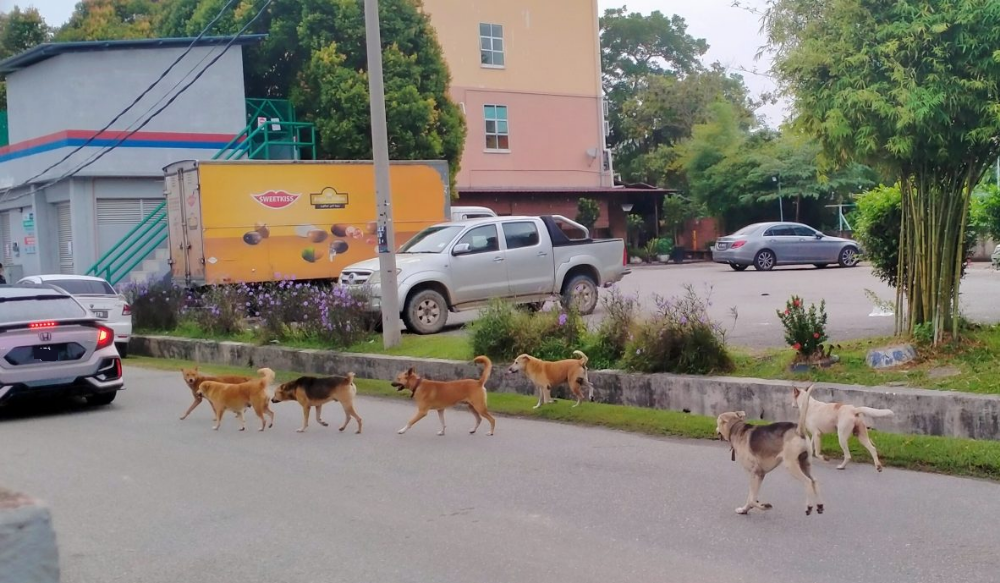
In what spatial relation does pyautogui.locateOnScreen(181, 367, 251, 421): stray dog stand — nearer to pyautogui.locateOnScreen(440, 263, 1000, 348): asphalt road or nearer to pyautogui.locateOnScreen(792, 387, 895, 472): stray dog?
pyautogui.locateOnScreen(440, 263, 1000, 348): asphalt road

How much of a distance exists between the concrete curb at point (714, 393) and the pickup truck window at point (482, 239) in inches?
133

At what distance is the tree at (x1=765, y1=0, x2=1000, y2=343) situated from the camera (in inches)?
356

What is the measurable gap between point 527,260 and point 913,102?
9.02 metres

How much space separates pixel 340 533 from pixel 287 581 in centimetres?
89

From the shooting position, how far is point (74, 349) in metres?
11.7


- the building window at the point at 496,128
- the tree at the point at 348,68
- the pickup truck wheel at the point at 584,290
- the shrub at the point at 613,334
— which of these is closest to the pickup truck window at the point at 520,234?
the pickup truck wheel at the point at 584,290

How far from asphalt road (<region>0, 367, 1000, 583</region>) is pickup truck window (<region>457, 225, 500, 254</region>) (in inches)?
274

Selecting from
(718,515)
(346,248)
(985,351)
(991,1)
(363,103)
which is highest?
(363,103)

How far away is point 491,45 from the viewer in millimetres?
39438

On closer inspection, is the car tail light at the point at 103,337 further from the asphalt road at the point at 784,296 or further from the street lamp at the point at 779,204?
the street lamp at the point at 779,204

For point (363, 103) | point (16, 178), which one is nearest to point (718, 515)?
point (363, 103)

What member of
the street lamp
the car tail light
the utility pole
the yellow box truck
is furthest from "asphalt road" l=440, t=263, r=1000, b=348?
the street lamp

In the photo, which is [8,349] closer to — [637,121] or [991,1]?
[991,1]

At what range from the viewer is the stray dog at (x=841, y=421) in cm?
757
